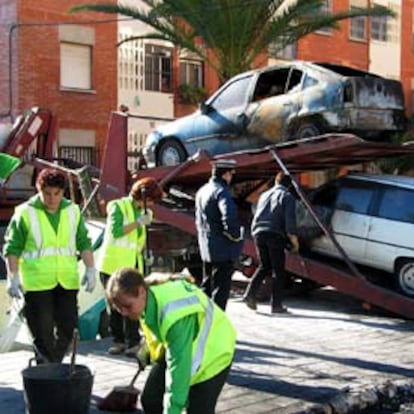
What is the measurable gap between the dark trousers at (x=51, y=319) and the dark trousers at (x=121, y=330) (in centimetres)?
101

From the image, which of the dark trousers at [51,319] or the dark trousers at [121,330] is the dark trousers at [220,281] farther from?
the dark trousers at [51,319]

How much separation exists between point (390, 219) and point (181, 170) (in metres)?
2.76

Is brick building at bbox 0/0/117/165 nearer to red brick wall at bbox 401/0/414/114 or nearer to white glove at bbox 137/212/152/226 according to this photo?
red brick wall at bbox 401/0/414/114

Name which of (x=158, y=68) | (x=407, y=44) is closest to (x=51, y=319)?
(x=158, y=68)

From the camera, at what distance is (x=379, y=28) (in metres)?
34.3

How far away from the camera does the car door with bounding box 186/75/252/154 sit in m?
13.0

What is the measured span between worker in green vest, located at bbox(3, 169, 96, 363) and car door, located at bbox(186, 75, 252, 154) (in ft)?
20.9

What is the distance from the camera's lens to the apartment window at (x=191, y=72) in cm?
2773

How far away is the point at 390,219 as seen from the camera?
11.4m

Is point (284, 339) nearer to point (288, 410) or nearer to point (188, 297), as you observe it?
point (288, 410)

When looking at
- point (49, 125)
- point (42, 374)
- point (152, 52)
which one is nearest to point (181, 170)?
point (49, 125)

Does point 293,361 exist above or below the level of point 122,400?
below

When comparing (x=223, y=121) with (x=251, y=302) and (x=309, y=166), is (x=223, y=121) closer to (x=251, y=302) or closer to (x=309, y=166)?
(x=309, y=166)

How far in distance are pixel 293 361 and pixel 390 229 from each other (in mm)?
3507
